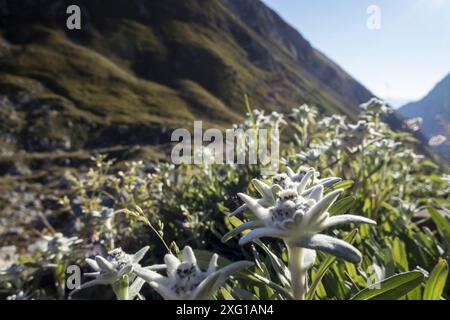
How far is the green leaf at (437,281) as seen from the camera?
156 centimetres

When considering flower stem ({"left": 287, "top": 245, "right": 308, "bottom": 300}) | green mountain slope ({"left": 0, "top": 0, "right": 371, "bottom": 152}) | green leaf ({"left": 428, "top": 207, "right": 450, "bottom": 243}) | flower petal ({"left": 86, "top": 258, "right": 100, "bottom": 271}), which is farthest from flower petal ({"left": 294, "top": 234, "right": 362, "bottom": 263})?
green mountain slope ({"left": 0, "top": 0, "right": 371, "bottom": 152})

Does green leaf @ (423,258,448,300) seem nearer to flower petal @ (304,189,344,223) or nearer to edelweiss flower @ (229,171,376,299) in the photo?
edelweiss flower @ (229,171,376,299)

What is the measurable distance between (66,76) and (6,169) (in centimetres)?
2366

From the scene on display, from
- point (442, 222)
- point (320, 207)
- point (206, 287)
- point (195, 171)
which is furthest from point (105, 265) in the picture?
point (195, 171)

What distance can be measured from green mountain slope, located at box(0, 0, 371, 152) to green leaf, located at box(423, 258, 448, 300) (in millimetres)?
37479

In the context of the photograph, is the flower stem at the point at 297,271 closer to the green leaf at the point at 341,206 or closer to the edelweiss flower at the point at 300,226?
the edelweiss flower at the point at 300,226

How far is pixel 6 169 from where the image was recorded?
29703 mm

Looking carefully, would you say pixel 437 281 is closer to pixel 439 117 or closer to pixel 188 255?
pixel 188 255

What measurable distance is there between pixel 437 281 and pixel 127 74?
6195 centimetres

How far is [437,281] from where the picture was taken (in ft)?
5.26

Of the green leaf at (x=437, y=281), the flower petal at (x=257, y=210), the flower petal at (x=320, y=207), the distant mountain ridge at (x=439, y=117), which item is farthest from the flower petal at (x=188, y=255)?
the distant mountain ridge at (x=439, y=117)

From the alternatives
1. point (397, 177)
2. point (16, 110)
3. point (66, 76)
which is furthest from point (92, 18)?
point (397, 177)

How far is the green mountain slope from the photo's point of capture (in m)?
40.3

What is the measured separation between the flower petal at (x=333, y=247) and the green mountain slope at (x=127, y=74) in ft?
123
